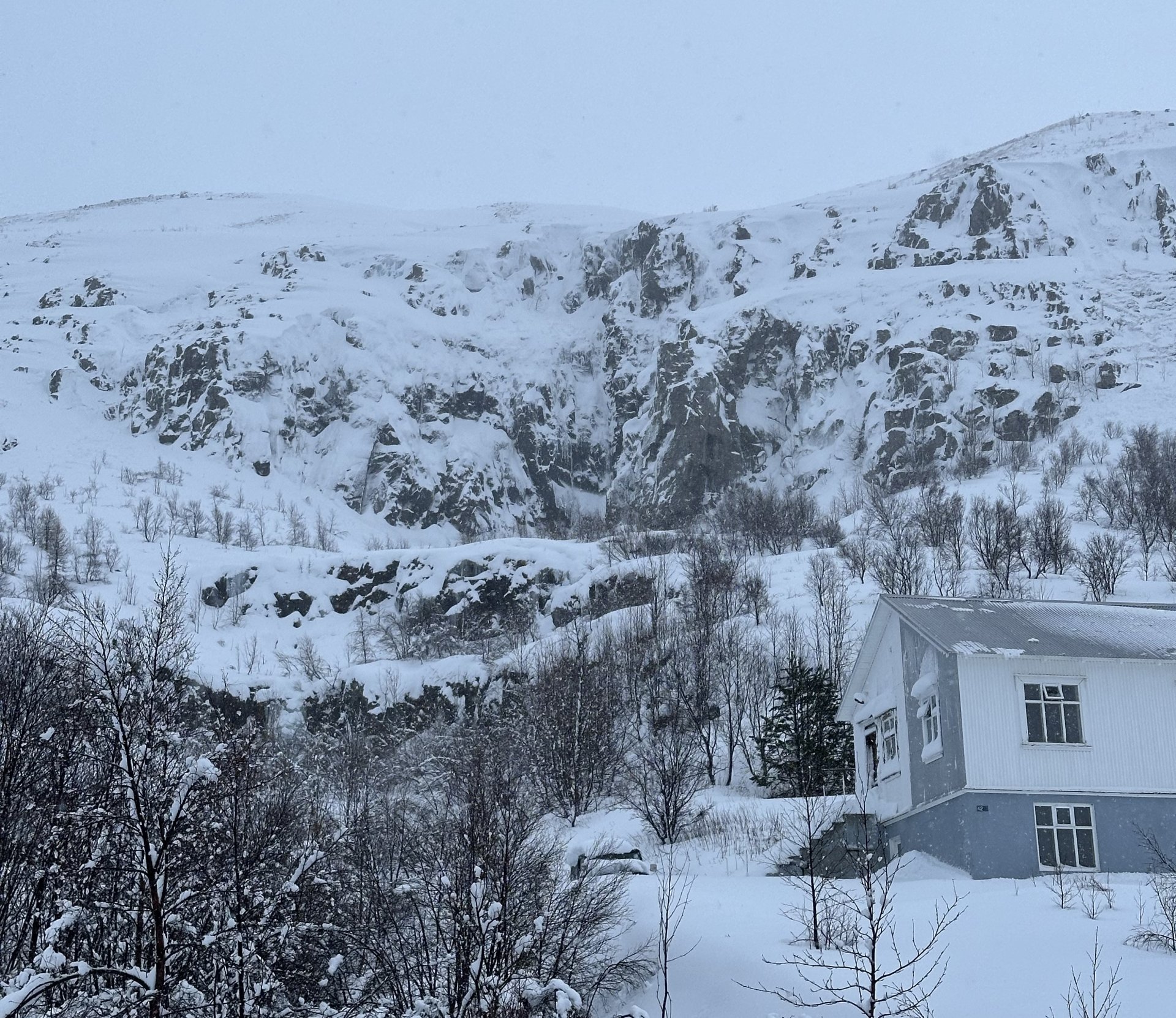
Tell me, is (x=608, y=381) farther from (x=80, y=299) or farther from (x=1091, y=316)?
(x=80, y=299)

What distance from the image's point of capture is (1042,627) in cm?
3158

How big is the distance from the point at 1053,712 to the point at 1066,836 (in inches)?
112

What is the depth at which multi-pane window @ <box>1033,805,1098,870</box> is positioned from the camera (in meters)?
28.7

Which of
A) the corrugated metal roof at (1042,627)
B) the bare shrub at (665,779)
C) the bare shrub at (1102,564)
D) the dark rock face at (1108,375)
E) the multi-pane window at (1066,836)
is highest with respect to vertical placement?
the dark rock face at (1108,375)

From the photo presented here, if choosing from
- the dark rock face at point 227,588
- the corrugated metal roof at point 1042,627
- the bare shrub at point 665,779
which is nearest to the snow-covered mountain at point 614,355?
the dark rock face at point 227,588

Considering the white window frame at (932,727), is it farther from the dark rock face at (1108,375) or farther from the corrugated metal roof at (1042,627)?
the dark rock face at (1108,375)

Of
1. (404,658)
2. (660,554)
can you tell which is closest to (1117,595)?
(660,554)

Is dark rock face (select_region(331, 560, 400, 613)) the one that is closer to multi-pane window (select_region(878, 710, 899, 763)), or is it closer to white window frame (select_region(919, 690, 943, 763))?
multi-pane window (select_region(878, 710, 899, 763))

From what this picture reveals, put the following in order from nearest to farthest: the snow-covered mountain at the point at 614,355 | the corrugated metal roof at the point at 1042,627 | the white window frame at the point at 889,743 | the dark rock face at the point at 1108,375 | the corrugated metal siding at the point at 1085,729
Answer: the corrugated metal siding at the point at 1085,729 < the corrugated metal roof at the point at 1042,627 < the white window frame at the point at 889,743 < the dark rock face at the point at 1108,375 < the snow-covered mountain at the point at 614,355

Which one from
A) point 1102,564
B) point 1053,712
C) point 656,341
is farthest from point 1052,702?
point 656,341

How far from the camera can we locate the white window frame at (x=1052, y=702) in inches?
1158

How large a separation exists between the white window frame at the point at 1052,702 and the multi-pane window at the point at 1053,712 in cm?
1

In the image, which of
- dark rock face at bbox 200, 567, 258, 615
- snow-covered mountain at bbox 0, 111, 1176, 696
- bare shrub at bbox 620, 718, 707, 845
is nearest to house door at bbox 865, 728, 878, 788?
bare shrub at bbox 620, 718, 707, 845

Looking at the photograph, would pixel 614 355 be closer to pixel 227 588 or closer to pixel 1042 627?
pixel 227 588
